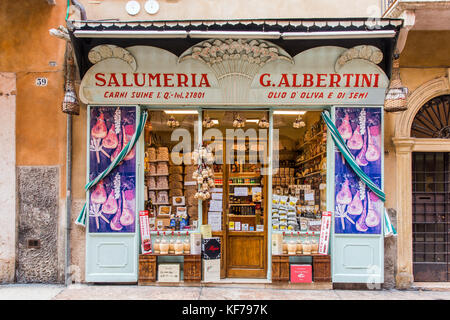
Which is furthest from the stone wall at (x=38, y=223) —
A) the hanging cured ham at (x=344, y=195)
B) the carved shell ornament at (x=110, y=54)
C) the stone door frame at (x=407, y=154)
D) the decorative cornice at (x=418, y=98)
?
the decorative cornice at (x=418, y=98)

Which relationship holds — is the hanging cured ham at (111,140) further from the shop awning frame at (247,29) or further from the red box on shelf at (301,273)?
the red box on shelf at (301,273)

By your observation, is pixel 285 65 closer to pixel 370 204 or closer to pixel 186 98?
pixel 186 98

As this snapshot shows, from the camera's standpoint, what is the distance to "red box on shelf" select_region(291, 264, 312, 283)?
695 cm

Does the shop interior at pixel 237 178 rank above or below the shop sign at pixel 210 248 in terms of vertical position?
above

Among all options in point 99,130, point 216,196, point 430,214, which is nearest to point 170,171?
point 216,196

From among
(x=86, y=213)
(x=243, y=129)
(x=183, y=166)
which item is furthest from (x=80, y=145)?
(x=243, y=129)

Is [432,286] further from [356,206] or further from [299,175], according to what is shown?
[299,175]

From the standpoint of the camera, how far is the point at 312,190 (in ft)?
25.0

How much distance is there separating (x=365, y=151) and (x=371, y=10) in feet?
8.46

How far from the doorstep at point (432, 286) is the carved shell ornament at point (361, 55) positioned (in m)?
4.01

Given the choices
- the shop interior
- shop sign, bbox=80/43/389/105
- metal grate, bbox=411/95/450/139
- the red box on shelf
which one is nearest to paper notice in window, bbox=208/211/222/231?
the shop interior

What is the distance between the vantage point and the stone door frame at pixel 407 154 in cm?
714

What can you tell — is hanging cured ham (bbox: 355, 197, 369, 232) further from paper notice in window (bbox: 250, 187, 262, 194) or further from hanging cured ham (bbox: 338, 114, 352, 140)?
paper notice in window (bbox: 250, 187, 262, 194)

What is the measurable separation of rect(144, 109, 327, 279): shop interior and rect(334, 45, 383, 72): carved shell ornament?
1066 mm
